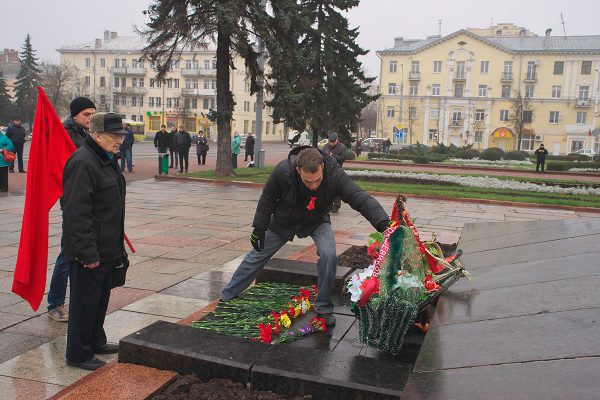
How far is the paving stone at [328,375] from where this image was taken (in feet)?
10.2

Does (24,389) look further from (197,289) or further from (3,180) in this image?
(3,180)

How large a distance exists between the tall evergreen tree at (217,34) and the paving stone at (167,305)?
511 inches

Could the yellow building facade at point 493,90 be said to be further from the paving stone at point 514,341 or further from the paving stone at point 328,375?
the paving stone at point 328,375

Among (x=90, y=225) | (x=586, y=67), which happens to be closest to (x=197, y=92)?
(x=586, y=67)

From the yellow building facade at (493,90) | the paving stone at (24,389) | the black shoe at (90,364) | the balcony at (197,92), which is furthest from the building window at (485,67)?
the paving stone at (24,389)

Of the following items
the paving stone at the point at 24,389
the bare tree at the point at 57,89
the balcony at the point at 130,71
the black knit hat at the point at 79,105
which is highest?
the balcony at the point at 130,71

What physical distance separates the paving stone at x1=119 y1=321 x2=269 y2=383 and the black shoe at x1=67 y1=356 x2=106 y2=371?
287 mm

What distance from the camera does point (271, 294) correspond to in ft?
17.5

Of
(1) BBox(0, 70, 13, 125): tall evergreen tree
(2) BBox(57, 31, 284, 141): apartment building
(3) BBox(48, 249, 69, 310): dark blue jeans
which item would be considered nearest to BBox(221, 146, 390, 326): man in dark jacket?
(3) BBox(48, 249, 69, 310): dark blue jeans

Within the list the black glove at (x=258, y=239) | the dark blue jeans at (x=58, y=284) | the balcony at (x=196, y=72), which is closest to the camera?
the black glove at (x=258, y=239)

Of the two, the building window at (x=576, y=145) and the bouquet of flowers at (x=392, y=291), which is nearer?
the bouquet of flowers at (x=392, y=291)

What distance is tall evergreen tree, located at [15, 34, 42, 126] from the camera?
64188 mm

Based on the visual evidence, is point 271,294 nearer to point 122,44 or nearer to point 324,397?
point 324,397

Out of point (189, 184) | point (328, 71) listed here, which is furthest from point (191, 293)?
point (328, 71)
